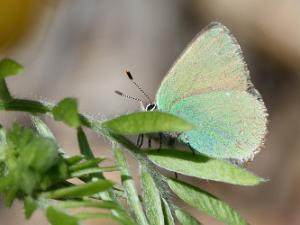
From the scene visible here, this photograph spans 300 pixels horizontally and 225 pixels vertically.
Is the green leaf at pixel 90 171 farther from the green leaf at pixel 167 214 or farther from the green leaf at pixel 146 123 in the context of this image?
the green leaf at pixel 167 214

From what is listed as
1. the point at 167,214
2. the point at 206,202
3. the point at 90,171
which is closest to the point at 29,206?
the point at 90,171

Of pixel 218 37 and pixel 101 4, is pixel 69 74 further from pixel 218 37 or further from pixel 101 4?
pixel 218 37

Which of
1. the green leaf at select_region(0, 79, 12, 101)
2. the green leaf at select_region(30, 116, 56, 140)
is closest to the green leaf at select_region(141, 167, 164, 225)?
the green leaf at select_region(30, 116, 56, 140)

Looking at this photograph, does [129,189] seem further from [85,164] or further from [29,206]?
[29,206]

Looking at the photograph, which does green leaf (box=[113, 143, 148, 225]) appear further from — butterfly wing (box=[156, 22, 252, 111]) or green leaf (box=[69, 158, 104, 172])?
butterfly wing (box=[156, 22, 252, 111])

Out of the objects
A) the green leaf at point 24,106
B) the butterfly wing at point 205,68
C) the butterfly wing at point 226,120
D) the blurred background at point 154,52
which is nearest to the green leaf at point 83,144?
the green leaf at point 24,106
